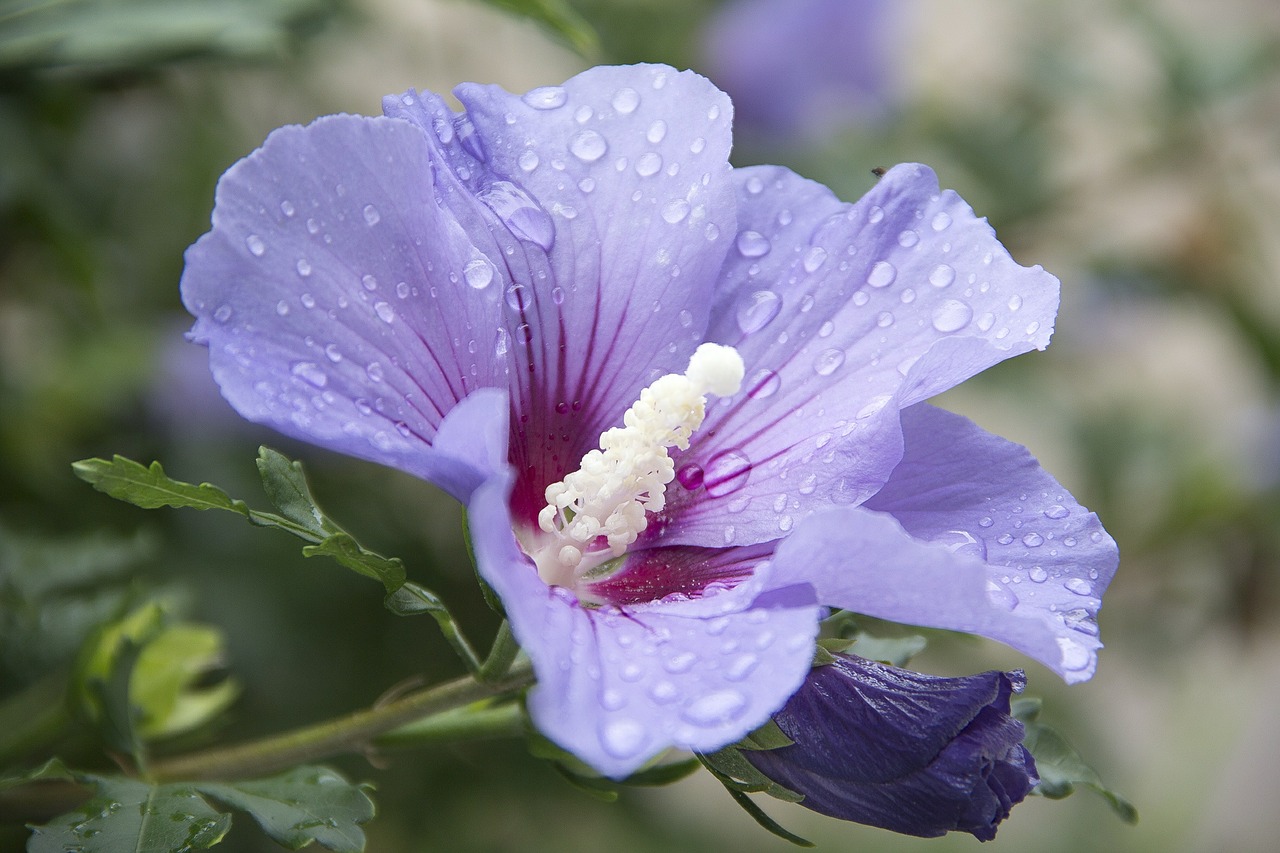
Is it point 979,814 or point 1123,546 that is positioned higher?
point 979,814

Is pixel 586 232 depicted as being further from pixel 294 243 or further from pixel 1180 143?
pixel 1180 143

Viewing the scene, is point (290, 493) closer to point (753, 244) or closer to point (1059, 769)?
point (753, 244)

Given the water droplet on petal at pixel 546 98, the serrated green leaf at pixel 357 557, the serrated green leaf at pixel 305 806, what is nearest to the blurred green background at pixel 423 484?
the water droplet on petal at pixel 546 98

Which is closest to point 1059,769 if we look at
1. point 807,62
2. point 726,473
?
point 726,473

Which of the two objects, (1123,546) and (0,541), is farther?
(1123,546)

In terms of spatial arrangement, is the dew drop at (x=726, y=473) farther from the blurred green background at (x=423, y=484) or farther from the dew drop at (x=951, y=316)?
the blurred green background at (x=423, y=484)

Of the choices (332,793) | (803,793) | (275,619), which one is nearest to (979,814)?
(803,793)

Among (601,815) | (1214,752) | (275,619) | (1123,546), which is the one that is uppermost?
(275,619)

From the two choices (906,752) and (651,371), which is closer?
(906,752)
